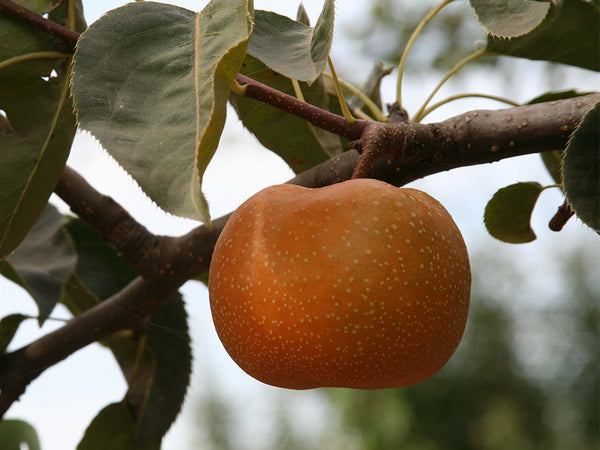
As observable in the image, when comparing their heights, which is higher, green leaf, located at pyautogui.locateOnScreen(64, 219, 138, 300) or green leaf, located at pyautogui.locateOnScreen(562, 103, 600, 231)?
green leaf, located at pyautogui.locateOnScreen(562, 103, 600, 231)

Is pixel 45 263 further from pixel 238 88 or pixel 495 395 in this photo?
pixel 495 395

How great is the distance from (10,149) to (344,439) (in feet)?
18.7

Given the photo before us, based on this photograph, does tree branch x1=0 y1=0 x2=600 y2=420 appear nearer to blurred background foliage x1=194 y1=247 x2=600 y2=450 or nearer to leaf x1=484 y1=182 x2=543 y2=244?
leaf x1=484 y1=182 x2=543 y2=244

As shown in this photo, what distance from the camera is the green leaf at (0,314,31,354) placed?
0.61 meters

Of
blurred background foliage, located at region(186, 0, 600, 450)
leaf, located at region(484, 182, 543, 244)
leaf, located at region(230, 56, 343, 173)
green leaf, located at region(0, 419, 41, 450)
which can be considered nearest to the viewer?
leaf, located at region(484, 182, 543, 244)

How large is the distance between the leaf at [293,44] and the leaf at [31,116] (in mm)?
182

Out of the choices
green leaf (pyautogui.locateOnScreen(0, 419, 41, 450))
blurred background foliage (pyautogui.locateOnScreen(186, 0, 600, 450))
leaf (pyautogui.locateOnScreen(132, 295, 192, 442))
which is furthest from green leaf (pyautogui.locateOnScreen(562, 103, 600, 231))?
blurred background foliage (pyautogui.locateOnScreen(186, 0, 600, 450))

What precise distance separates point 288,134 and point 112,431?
364 millimetres

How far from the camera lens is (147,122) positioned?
305mm

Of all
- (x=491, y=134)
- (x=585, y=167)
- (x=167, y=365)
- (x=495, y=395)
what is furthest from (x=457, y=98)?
(x=495, y=395)

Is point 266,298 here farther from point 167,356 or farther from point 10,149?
point 167,356

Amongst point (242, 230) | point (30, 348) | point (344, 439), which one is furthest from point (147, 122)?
point (344, 439)

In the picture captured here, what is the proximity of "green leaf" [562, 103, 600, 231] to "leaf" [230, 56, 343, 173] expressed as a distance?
277 millimetres

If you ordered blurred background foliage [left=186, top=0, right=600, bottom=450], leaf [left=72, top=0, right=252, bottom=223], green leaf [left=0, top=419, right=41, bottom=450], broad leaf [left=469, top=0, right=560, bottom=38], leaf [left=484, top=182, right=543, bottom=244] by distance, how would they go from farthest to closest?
blurred background foliage [left=186, top=0, right=600, bottom=450] < green leaf [left=0, top=419, right=41, bottom=450] < leaf [left=484, top=182, right=543, bottom=244] < broad leaf [left=469, top=0, right=560, bottom=38] < leaf [left=72, top=0, right=252, bottom=223]
